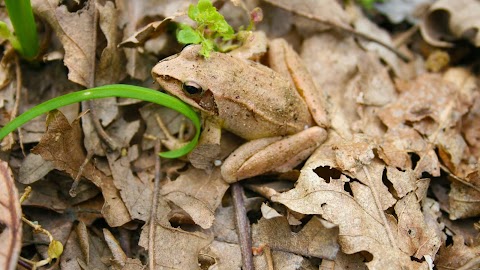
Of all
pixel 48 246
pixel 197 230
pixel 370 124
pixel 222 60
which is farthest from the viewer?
pixel 370 124

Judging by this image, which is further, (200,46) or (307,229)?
(200,46)

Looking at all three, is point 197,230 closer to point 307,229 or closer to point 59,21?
point 307,229

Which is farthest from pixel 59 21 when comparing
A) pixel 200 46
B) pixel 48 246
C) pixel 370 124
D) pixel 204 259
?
pixel 370 124

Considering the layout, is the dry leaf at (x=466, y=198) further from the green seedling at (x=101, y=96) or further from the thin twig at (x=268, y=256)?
the green seedling at (x=101, y=96)

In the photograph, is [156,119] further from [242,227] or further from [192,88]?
[242,227]

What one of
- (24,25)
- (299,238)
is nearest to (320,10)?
(299,238)
